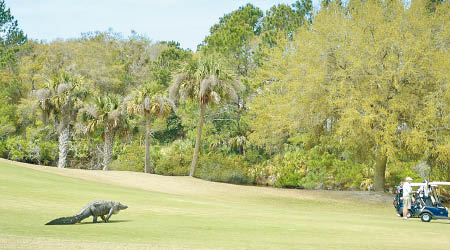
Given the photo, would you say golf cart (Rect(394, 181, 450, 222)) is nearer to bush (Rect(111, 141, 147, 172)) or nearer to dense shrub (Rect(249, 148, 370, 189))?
dense shrub (Rect(249, 148, 370, 189))

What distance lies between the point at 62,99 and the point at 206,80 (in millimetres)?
14287

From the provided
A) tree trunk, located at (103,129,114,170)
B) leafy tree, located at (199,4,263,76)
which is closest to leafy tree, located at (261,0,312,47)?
leafy tree, located at (199,4,263,76)

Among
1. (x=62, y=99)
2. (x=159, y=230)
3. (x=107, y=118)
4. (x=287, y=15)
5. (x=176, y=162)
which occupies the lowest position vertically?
(x=159, y=230)

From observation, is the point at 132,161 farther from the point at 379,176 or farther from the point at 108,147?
the point at 379,176

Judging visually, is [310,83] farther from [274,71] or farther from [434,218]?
[434,218]

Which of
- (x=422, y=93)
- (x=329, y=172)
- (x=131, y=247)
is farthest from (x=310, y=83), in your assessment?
(x=131, y=247)

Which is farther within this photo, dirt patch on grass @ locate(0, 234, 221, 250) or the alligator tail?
the alligator tail

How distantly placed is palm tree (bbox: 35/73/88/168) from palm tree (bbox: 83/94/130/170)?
5.21ft

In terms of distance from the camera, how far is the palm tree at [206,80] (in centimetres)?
3569

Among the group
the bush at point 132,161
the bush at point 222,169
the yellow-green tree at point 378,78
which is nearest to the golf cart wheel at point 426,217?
the yellow-green tree at point 378,78

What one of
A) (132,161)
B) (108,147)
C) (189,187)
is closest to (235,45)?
(132,161)

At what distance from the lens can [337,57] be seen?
28.6 meters

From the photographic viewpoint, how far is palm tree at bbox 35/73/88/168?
42.2 metres

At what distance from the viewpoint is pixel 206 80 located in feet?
116
